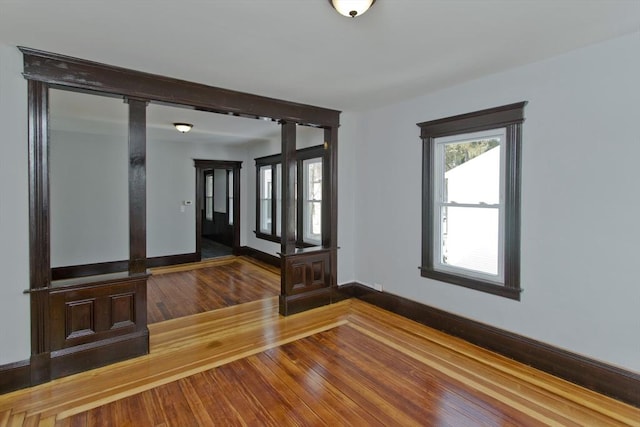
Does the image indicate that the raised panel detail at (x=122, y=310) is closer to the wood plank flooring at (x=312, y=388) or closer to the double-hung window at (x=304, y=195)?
the wood plank flooring at (x=312, y=388)

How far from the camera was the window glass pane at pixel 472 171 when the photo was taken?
10.2ft

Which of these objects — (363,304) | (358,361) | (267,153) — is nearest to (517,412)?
(358,361)

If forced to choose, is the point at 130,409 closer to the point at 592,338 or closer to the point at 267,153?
the point at 592,338

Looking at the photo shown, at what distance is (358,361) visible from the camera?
2.89m

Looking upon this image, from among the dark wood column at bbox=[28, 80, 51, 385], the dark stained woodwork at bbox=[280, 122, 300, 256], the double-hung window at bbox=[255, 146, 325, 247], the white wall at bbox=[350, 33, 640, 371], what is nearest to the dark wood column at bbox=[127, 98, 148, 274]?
the dark wood column at bbox=[28, 80, 51, 385]

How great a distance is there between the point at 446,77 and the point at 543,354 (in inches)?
102

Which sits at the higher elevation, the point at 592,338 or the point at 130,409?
the point at 592,338

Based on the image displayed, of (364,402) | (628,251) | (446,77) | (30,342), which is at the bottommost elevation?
(364,402)

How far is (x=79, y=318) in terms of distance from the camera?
273cm

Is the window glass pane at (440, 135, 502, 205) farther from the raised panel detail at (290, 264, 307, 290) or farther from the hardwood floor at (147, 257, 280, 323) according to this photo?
the hardwood floor at (147, 257, 280, 323)

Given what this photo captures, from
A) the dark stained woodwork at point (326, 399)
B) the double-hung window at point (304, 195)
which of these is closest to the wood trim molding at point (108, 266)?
the double-hung window at point (304, 195)

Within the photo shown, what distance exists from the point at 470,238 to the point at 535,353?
1.14 m

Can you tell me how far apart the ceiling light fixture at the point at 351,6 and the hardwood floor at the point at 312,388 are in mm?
2531

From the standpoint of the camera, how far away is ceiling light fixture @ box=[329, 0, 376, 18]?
179 centimetres
